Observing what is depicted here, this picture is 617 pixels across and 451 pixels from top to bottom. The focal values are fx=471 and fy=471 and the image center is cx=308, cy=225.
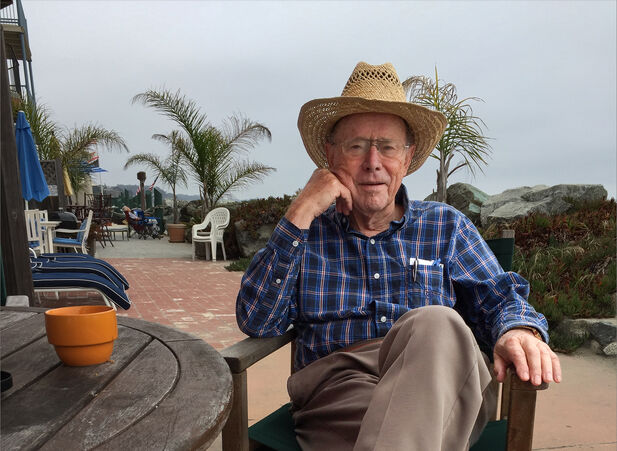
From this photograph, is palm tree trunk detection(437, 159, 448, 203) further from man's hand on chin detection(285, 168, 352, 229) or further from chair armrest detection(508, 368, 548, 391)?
chair armrest detection(508, 368, 548, 391)

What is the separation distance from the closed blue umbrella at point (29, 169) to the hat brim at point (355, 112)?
224 inches

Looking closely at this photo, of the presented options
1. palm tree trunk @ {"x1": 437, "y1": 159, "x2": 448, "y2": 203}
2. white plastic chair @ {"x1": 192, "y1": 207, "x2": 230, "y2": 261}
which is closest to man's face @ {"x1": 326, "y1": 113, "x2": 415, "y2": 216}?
palm tree trunk @ {"x1": 437, "y1": 159, "x2": 448, "y2": 203}

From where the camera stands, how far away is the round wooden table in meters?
0.65

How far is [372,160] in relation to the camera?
5.72 ft

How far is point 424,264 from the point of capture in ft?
5.65

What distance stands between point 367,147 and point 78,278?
3357mm

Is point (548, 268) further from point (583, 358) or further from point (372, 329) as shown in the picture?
point (372, 329)

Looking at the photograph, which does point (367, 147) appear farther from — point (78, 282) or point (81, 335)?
point (78, 282)

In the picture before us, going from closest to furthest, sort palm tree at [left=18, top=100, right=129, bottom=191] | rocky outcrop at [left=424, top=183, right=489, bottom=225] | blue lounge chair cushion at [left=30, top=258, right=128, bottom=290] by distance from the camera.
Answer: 1. blue lounge chair cushion at [left=30, top=258, right=128, bottom=290]
2. rocky outcrop at [left=424, top=183, right=489, bottom=225]
3. palm tree at [left=18, top=100, right=129, bottom=191]

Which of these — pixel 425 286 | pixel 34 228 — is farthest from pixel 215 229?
pixel 425 286

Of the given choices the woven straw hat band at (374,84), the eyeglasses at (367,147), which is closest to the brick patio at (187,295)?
the eyeglasses at (367,147)

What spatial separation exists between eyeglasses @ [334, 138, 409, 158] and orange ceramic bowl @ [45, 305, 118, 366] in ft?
3.65

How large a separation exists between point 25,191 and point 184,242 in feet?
25.2

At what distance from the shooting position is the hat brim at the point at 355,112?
1763 millimetres
